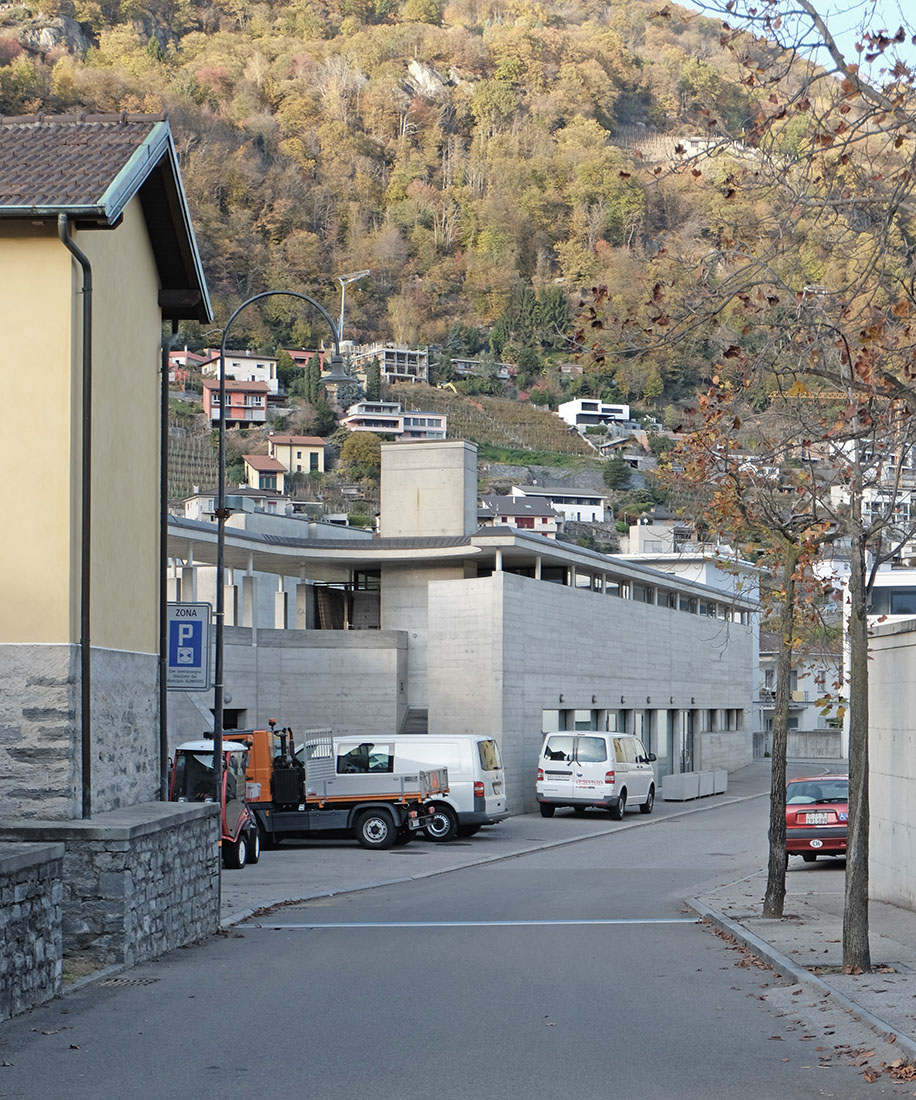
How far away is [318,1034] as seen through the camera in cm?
999

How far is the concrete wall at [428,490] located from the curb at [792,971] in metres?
30.9

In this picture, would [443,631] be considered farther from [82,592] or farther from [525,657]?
[82,592]

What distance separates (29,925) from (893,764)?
10.5 m

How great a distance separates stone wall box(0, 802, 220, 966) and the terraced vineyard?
14574 cm

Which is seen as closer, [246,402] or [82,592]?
[82,592]

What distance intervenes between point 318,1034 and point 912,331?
655cm

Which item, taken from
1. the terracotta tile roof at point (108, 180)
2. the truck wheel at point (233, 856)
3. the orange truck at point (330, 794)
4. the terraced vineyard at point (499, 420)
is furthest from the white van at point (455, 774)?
the terraced vineyard at point (499, 420)

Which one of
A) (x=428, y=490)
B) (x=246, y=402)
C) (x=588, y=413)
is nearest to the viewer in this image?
(x=428, y=490)

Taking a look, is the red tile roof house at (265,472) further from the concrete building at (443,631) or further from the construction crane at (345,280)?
the concrete building at (443,631)

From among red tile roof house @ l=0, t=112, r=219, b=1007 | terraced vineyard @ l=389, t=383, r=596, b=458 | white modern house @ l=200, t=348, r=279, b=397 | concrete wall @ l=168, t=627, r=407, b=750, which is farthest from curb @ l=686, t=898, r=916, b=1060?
white modern house @ l=200, t=348, r=279, b=397

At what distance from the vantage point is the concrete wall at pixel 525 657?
1597 inches

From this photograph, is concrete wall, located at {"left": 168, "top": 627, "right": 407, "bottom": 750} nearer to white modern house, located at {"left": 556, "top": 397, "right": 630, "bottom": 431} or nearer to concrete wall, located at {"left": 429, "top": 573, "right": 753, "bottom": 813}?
concrete wall, located at {"left": 429, "top": 573, "right": 753, "bottom": 813}

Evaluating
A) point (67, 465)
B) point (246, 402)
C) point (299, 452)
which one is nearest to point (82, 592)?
Answer: point (67, 465)

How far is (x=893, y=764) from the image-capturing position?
17438mm
